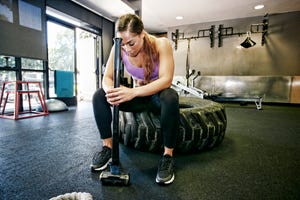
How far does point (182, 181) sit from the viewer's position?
2.82 ft

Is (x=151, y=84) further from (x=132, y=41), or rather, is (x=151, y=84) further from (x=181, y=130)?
(x=181, y=130)

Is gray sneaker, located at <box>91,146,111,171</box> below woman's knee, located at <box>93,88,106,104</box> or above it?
below

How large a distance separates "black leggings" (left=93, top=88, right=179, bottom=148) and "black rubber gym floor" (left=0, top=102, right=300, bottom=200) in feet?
0.70

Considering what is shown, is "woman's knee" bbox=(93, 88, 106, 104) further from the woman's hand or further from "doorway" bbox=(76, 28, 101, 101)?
"doorway" bbox=(76, 28, 101, 101)

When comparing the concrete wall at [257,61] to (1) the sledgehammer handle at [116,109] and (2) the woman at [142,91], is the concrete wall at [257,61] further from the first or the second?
(1) the sledgehammer handle at [116,109]

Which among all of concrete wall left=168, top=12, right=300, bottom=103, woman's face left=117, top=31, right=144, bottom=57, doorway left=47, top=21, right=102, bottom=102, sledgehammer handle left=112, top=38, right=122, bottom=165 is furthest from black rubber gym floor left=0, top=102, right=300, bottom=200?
concrete wall left=168, top=12, right=300, bottom=103

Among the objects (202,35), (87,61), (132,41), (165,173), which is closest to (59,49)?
(87,61)

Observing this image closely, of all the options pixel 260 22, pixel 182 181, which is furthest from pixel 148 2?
pixel 182 181

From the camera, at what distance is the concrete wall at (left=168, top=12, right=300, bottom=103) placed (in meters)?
4.64

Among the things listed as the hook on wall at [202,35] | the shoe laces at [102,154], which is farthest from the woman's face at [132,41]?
the hook on wall at [202,35]

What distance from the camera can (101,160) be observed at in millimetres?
972

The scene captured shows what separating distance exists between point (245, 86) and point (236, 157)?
427 cm

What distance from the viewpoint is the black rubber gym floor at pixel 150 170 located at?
0.76m

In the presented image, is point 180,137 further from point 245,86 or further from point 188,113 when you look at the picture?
point 245,86
